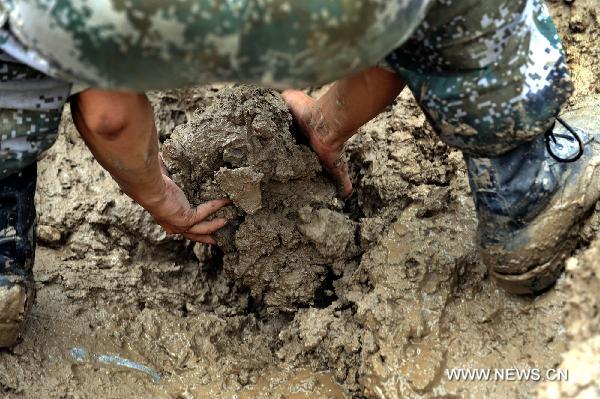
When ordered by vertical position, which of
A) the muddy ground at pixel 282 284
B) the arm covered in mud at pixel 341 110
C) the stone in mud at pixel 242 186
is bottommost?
the muddy ground at pixel 282 284

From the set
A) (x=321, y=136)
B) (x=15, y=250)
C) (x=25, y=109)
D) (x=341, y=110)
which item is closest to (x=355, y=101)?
(x=341, y=110)

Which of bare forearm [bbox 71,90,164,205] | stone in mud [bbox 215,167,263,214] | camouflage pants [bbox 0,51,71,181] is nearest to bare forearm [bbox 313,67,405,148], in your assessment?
stone in mud [bbox 215,167,263,214]

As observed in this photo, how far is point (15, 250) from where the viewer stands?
5.60ft

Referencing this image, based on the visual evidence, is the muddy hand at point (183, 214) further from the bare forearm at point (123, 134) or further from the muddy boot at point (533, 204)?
the muddy boot at point (533, 204)

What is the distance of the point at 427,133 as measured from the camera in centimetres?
215

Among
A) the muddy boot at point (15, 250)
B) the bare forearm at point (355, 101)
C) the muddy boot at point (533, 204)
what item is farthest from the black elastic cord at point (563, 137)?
the muddy boot at point (15, 250)

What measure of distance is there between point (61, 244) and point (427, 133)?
3.74 ft

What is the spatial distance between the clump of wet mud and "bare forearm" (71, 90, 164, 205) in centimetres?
30

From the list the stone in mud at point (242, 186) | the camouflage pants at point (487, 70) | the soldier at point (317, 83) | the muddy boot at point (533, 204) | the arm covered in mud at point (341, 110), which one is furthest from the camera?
the stone in mud at point (242, 186)

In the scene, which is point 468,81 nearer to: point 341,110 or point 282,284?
point 341,110

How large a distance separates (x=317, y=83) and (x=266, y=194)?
→ 0.74 meters

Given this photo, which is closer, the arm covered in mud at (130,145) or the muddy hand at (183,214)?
the arm covered in mud at (130,145)

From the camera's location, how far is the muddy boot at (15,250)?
166 cm

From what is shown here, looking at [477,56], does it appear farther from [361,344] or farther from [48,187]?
[48,187]
